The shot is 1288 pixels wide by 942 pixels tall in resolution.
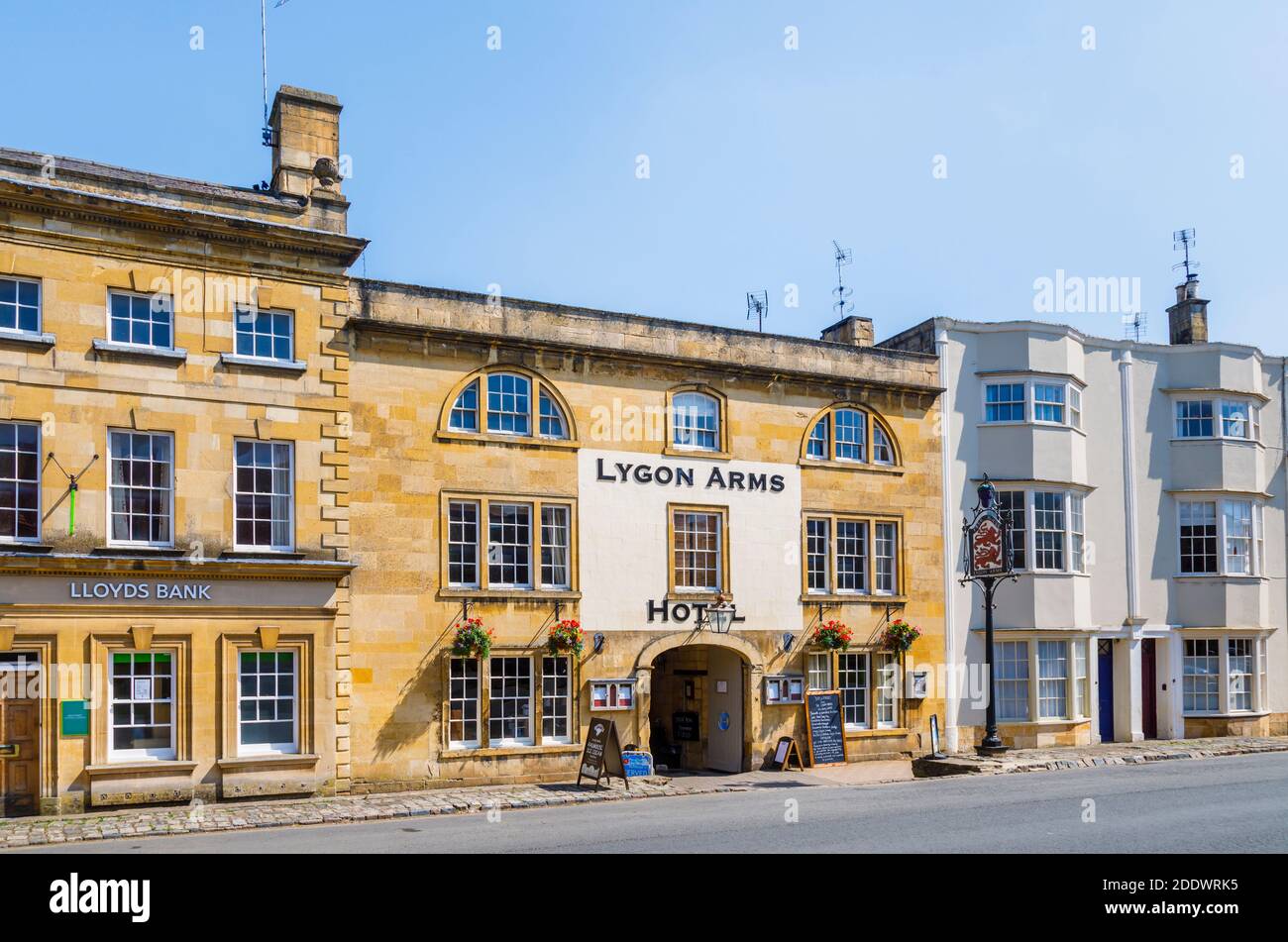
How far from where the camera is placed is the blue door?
97.1 feet

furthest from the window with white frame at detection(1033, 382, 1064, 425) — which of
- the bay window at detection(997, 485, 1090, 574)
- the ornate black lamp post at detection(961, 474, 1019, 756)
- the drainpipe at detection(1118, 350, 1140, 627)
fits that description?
the ornate black lamp post at detection(961, 474, 1019, 756)

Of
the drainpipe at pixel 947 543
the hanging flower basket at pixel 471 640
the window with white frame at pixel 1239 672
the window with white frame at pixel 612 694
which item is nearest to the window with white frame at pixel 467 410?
the hanging flower basket at pixel 471 640

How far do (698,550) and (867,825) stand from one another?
906 cm

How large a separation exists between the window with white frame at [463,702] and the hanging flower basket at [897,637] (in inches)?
364

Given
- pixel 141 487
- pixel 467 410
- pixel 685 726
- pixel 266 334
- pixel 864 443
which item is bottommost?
pixel 685 726

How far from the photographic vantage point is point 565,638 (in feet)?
74.0

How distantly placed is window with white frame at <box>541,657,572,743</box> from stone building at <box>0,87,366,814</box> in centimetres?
390

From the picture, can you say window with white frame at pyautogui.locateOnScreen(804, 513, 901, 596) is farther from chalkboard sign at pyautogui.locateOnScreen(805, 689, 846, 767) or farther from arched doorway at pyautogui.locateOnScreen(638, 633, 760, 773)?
arched doorway at pyautogui.locateOnScreen(638, 633, 760, 773)

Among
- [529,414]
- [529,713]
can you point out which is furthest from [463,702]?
[529,414]

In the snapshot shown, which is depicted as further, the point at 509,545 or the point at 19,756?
the point at 509,545

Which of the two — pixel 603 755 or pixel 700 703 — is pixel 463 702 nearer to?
pixel 603 755

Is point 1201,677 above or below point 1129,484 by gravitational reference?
below

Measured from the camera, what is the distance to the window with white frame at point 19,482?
1845cm

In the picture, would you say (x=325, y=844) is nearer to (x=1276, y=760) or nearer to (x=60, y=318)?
(x=60, y=318)
